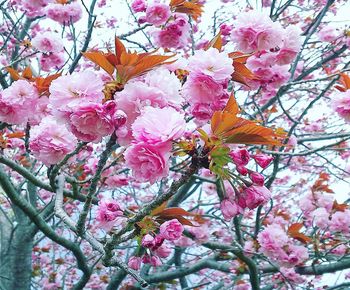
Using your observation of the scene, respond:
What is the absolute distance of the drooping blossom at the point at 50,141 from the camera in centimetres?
162

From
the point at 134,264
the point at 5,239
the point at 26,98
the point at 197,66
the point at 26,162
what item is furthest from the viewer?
the point at 5,239

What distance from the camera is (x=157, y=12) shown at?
2.42 metres

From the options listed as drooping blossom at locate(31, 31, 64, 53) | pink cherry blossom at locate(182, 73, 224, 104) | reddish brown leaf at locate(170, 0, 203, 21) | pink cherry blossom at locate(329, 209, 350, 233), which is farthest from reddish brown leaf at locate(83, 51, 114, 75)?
pink cherry blossom at locate(329, 209, 350, 233)

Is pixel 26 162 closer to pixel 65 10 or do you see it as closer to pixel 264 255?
pixel 65 10

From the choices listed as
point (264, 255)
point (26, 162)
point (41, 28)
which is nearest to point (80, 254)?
point (26, 162)

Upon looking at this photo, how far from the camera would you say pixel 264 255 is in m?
2.96

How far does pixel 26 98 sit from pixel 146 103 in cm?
77

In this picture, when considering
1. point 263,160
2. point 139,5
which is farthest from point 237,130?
point 139,5

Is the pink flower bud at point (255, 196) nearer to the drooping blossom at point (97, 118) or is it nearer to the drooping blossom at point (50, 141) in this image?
the drooping blossom at point (97, 118)

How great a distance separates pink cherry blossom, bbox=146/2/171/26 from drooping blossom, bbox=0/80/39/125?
99 centimetres

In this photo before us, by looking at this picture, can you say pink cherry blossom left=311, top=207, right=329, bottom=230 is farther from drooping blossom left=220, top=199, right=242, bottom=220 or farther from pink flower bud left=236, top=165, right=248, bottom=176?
pink flower bud left=236, top=165, right=248, bottom=176

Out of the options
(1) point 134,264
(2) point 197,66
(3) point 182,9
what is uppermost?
(3) point 182,9

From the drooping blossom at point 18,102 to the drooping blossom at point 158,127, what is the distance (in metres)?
0.82

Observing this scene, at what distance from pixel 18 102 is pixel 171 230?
2.73ft
